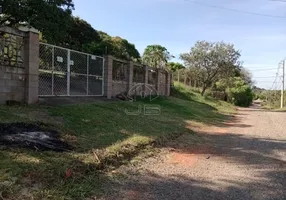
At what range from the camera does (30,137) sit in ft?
19.2

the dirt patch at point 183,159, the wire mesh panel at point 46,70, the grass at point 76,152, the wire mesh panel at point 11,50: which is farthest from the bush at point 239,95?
the dirt patch at point 183,159

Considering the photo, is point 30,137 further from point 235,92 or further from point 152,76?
point 235,92

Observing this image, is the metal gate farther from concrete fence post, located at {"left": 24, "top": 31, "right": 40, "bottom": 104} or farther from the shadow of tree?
the shadow of tree

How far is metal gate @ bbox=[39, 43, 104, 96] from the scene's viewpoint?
34.9 feet

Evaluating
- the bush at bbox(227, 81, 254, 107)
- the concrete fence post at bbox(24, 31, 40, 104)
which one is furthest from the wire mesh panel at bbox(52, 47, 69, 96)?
the bush at bbox(227, 81, 254, 107)

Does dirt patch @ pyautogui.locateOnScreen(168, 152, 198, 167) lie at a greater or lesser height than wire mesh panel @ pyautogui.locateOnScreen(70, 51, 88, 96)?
lesser

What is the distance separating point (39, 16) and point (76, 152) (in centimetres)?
1900

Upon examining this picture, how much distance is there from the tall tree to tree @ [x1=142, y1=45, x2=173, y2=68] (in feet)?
49.2

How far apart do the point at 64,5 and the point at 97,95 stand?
538 inches

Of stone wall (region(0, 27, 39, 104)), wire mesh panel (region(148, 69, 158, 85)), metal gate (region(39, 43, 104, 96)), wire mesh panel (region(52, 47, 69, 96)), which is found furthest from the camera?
wire mesh panel (region(148, 69, 158, 85))

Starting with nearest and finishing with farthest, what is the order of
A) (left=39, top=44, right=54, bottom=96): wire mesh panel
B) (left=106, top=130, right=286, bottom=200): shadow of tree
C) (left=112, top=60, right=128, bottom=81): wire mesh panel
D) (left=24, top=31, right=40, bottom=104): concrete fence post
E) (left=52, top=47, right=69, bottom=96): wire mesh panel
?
(left=106, top=130, right=286, bottom=200): shadow of tree, (left=24, top=31, right=40, bottom=104): concrete fence post, (left=39, top=44, right=54, bottom=96): wire mesh panel, (left=52, top=47, right=69, bottom=96): wire mesh panel, (left=112, top=60, right=128, bottom=81): wire mesh panel

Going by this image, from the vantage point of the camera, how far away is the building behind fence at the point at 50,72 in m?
8.72

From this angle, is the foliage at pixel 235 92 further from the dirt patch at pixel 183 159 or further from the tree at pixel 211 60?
the dirt patch at pixel 183 159

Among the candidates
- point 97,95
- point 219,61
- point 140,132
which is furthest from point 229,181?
point 219,61
